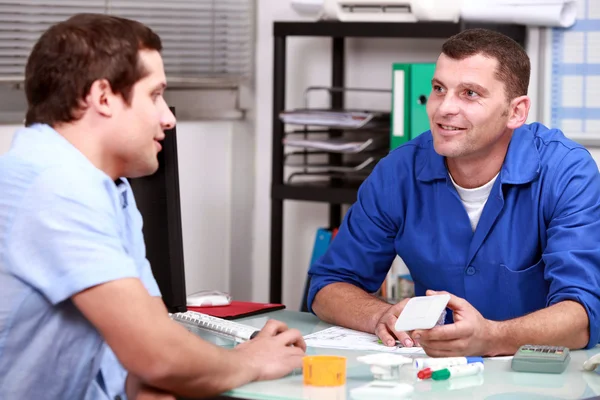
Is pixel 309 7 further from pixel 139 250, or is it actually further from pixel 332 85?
pixel 139 250

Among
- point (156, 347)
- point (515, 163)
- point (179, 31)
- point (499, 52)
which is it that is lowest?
point (156, 347)

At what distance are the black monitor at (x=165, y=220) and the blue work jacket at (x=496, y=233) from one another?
40cm

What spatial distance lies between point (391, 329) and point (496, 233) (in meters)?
0.35

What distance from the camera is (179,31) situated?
3.38 m

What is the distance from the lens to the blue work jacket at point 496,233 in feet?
6.29

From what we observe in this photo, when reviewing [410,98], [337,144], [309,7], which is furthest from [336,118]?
[309,7]

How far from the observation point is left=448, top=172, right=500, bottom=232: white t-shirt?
208 centimetres

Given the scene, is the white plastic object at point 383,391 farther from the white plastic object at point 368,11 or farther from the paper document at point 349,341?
the white plastic object at point 368,11

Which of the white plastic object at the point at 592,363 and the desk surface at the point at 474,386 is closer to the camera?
the desk surface at the point at 474,386

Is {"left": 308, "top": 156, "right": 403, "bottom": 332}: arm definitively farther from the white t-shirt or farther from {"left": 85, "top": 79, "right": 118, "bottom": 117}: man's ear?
{"left": 85, "top": 79, "right": 118, "bottom": 117}: man's ear

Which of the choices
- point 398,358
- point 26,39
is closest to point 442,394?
point 398,358

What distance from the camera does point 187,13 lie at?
3.39 m

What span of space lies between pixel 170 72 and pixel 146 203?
5.25 ft

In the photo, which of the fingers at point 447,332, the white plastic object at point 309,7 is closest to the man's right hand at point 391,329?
the fingers at point 447,332
